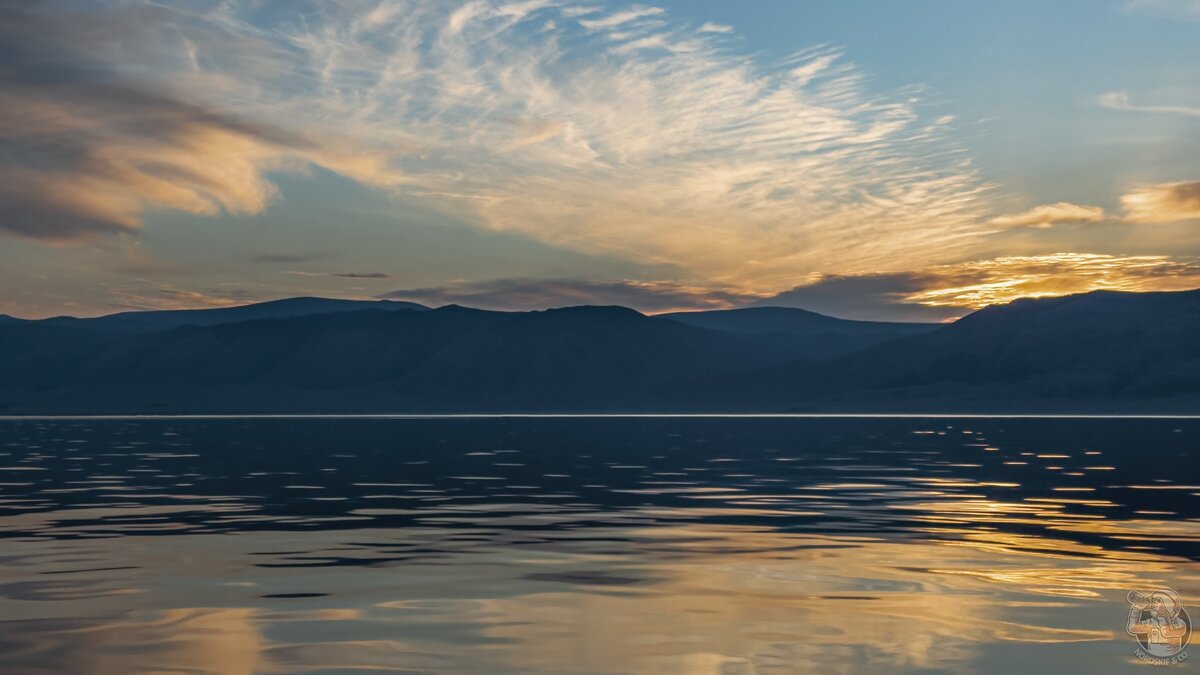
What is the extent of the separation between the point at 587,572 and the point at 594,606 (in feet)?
13.6

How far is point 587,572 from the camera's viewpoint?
2466 cm

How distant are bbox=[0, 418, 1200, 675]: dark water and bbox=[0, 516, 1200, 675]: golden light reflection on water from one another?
0.07m

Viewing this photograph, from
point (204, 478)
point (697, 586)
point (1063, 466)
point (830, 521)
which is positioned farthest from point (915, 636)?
point (1063, 466)

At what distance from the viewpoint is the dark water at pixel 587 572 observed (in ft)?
55.5

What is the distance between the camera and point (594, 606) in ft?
67.3

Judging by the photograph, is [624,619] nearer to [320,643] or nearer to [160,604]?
[320,643]

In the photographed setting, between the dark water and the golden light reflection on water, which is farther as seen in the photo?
the dark water

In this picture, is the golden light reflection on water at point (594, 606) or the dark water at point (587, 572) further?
the dark water at point (587, 572)

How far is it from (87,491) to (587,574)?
2845cm

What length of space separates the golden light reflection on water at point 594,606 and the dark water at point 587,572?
7cm

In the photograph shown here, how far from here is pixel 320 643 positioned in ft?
57.6

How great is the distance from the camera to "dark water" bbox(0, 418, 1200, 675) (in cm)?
1692

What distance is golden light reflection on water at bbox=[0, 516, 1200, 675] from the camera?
16.6 metres

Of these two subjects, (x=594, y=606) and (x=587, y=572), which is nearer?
(x=594, y=606)
